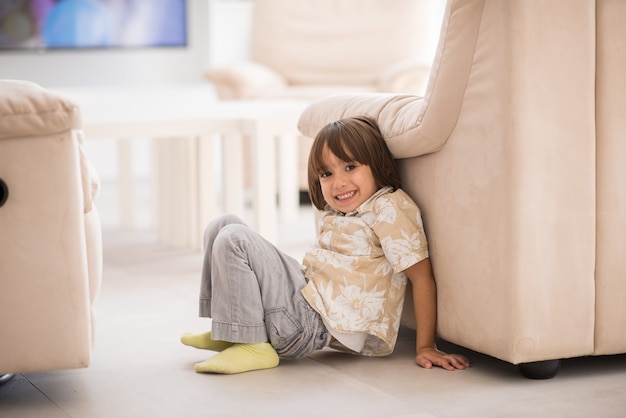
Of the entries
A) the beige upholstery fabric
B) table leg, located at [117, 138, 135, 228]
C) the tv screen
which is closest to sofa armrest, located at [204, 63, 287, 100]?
table leg, located at [117, 138, 135, 228]

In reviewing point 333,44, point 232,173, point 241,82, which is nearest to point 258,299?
point 232,173

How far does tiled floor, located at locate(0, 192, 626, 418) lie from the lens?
1503mm

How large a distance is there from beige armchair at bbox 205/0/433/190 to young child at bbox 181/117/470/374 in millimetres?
2557

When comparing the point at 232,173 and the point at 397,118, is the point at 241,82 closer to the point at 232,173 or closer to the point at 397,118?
the point at 232,173

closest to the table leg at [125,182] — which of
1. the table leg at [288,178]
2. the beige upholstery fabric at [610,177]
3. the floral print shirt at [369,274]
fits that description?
the table leg at [288,178]

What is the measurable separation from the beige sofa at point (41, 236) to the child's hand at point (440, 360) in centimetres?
60

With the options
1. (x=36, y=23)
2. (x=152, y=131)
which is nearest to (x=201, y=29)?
(x=36, y=23)

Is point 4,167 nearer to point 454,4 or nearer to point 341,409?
Answer: point 341,409

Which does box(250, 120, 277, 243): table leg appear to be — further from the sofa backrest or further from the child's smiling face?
the sofa backrest

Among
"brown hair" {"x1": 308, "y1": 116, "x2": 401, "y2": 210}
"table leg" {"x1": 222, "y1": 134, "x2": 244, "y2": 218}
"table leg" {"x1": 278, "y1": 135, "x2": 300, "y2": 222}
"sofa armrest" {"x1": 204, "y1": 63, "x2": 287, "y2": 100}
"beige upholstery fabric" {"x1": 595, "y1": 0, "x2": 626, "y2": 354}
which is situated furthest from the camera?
"sofa armrest" {"x1": 204, "y1": 63, "x2": 287, "y2": 100}

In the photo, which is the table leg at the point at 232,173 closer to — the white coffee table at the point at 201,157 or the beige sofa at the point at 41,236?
the white coffee table at the point at 201,157

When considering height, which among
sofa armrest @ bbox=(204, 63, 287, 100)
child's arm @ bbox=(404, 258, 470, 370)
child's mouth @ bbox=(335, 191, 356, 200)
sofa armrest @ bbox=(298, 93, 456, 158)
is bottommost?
child's arm @ bbox=(404, 258, 470, 370)

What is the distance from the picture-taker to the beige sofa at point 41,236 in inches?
56.9

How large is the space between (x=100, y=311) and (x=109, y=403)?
77 cm
